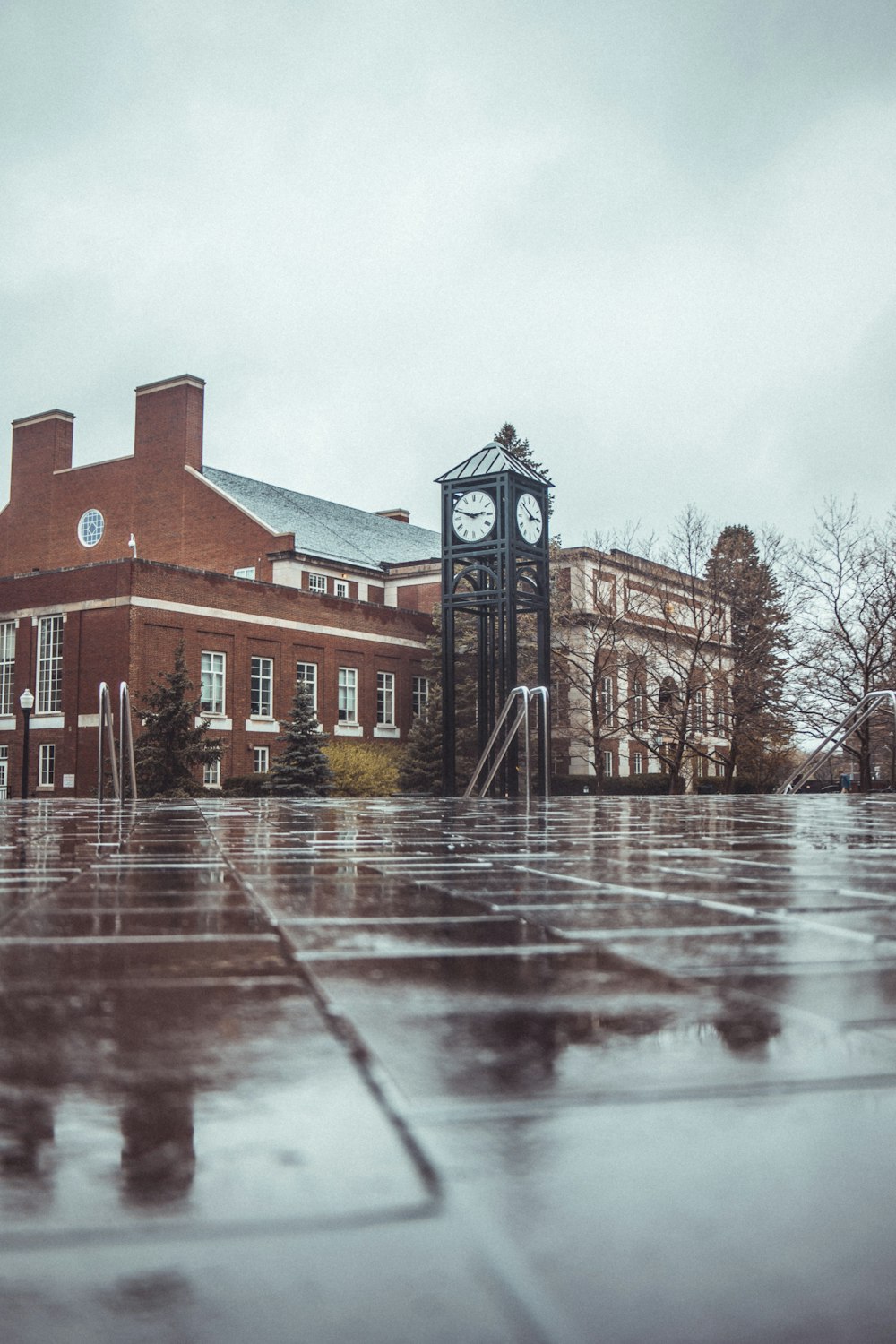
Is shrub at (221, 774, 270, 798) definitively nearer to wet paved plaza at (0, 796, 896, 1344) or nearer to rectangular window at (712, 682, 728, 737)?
rectangular window at (712, 682, 728, 737)

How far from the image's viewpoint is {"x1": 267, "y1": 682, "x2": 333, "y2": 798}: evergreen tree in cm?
3466

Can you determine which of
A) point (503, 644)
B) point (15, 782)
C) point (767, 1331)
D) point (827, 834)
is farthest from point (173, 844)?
point (15, 782)

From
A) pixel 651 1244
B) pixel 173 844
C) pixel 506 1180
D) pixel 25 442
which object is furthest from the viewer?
pixel 25 442

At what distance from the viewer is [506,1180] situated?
1107 mm

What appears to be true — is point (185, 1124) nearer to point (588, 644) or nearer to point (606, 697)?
point (588, 644)

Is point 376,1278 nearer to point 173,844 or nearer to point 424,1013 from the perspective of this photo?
point 424,1013

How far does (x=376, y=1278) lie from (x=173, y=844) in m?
6.10

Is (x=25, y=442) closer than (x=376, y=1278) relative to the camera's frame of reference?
No

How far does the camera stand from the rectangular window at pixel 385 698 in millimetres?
48094

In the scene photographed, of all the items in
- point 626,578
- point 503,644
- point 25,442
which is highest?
point 25,442

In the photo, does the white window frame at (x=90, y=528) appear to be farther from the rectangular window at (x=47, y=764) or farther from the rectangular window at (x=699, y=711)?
the rectangular window at (x=699, y=711)

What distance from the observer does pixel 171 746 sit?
30297 millimetres

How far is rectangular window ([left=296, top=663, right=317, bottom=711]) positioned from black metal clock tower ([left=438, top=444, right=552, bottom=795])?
68.6 feet

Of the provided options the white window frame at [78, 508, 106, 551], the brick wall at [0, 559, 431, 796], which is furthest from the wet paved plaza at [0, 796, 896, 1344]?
the white window frame at [78, 508, 106, 551]
